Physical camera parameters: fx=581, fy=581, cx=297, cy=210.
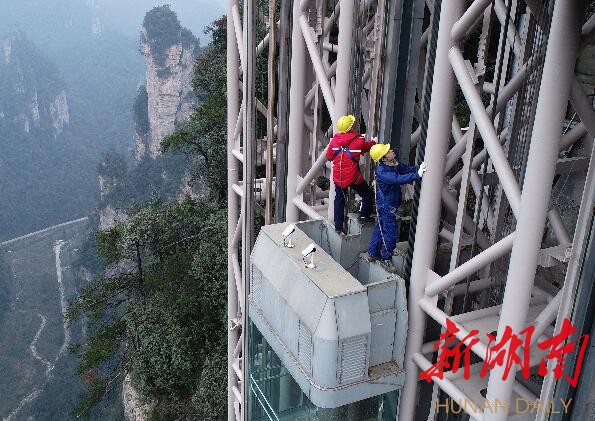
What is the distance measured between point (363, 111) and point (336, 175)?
2774 mm

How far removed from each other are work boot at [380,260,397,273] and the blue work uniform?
0.05 m

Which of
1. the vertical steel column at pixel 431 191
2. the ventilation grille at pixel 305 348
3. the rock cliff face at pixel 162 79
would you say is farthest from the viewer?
the rock cliff face at pixel 162 79

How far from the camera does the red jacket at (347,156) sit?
6.59 m

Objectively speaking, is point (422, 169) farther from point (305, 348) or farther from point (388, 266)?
point (305, 348)

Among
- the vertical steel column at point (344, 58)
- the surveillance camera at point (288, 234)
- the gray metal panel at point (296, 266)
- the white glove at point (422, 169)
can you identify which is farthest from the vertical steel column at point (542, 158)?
the vertical steel column at point (344, 58)

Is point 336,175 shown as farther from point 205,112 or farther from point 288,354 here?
point 205,112

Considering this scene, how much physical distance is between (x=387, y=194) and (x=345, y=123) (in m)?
0.99

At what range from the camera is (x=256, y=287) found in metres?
6.55

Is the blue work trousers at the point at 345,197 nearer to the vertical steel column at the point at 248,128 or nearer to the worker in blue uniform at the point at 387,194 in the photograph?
the worker in blue uniform at the point at 387,194

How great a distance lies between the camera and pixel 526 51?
6.84 meters

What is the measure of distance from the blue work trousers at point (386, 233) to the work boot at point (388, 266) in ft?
0.16

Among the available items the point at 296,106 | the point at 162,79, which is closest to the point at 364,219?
the point at 296,106

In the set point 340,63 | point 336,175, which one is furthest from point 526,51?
point 336,175

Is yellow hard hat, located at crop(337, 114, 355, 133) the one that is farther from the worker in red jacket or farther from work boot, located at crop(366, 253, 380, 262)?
work boot, located at crop(366, 253, 380, 262)
